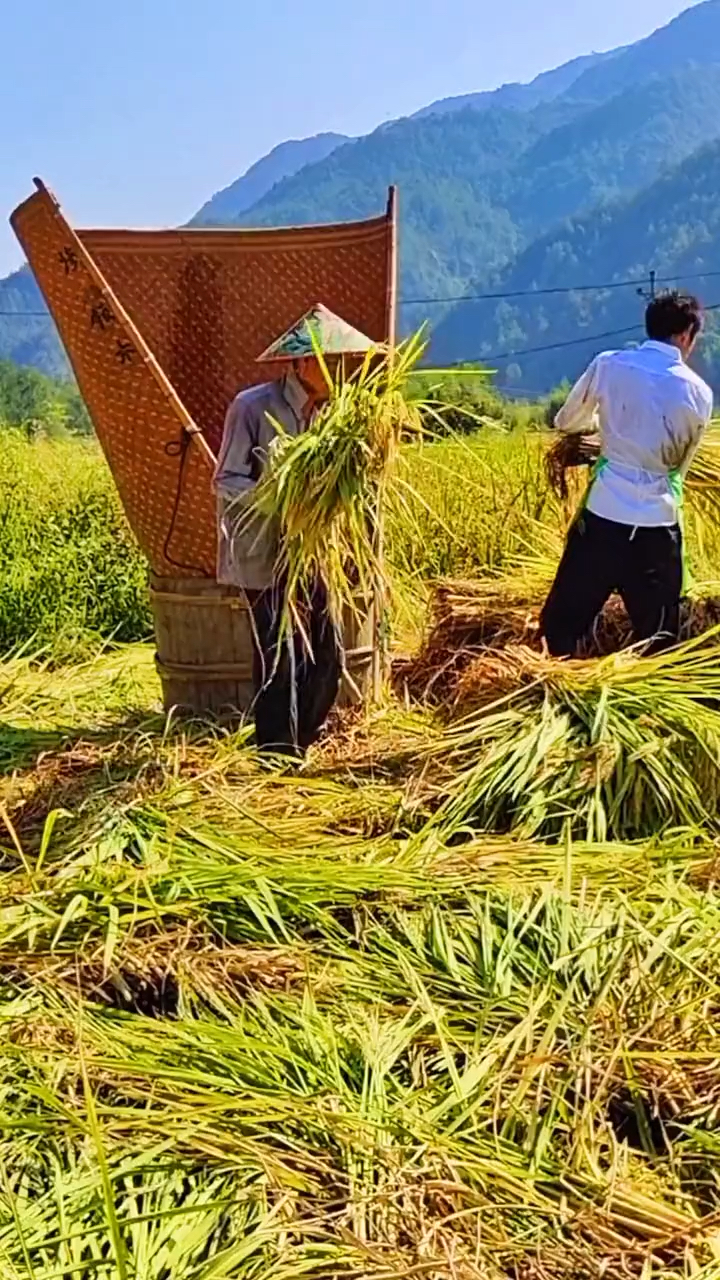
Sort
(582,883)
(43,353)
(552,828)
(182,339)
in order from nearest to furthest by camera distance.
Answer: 1. (582,883)
2. (552,828)
3. (182,339)
4. (43,353)

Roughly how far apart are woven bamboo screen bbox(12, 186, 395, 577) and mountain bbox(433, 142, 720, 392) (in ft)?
274

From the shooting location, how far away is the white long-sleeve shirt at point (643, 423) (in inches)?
155

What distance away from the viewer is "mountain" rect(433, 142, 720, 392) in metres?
95.6

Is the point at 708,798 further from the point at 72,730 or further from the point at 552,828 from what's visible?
the point at 72,730

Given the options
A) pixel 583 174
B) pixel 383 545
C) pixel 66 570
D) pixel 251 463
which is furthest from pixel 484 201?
pixel 251 463

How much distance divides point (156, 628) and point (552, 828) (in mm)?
1787

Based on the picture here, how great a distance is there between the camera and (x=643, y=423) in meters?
3.96

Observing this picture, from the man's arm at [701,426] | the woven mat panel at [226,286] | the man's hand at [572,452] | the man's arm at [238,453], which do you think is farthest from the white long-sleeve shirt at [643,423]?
the woven mat panel at [226,286]

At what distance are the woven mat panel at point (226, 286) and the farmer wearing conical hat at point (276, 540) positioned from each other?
4.63 feet

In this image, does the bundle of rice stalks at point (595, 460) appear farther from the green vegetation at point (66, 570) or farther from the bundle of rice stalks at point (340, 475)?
the green vegetation at point (66, 570)

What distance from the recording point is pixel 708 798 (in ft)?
11.1

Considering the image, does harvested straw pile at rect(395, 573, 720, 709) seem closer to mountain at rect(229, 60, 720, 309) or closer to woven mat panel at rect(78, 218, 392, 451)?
woven mat panel at rect(78, 218, 392, 451)

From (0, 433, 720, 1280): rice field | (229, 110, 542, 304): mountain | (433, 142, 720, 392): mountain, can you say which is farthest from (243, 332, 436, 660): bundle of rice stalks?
(229, 110, 542, 304): mountain

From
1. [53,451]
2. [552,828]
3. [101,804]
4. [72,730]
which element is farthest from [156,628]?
[53,451]
